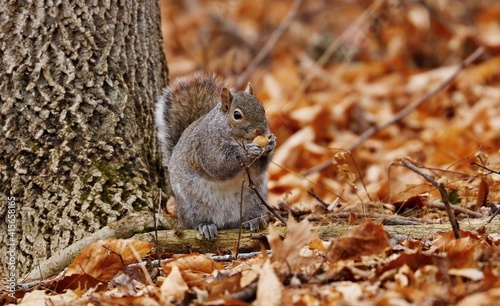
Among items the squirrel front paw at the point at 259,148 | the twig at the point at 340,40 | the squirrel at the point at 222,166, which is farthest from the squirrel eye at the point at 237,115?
the twig at the point at 340,40

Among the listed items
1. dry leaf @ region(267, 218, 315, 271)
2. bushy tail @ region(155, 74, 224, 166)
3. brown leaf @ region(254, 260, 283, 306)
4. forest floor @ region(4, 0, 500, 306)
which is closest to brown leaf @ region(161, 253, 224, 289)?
forest floor @ region(4, 0, 500, 306)

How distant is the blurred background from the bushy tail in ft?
3.56

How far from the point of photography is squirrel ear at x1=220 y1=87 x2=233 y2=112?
3406mm

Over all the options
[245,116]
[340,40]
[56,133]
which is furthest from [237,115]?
[340,40]

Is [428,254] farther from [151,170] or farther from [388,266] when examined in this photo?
[151,170]

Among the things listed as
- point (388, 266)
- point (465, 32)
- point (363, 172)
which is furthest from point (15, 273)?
point (465, 32)

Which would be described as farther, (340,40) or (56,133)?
(340,40)

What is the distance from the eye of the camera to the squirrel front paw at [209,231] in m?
3.25

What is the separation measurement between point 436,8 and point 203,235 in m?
5.56

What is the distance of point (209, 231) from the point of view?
10.7ft

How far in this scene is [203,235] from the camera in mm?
3262

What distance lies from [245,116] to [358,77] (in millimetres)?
4951

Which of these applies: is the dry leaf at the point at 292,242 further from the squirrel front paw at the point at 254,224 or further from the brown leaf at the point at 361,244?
the squirrel front paw at the point at 254,224

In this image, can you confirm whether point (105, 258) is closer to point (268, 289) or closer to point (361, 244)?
point (268, 289)
